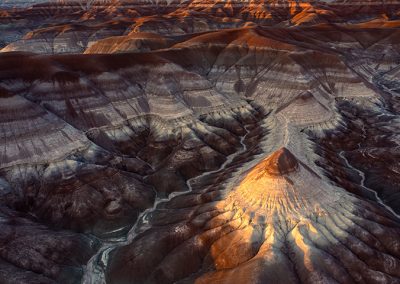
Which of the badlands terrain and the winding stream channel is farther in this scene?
the winding stream channel

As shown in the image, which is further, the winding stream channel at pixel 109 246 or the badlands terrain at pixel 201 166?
the winding stream channel at pixel 109 246

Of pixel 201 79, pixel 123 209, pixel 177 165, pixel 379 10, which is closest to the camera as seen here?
pixel 123 209

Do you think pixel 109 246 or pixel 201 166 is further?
pixel 201 166

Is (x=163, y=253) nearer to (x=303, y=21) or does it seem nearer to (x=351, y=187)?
(x=351, y=187)

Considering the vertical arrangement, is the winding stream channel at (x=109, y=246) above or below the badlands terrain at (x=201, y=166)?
below

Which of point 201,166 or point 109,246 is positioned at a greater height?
point 201,166

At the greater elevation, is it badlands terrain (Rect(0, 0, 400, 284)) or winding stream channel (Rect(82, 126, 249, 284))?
badlands terrain (Rect(0, 0, 400, 284))

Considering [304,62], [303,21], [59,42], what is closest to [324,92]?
[304,62]

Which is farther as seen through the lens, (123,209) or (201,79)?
(201,79)
